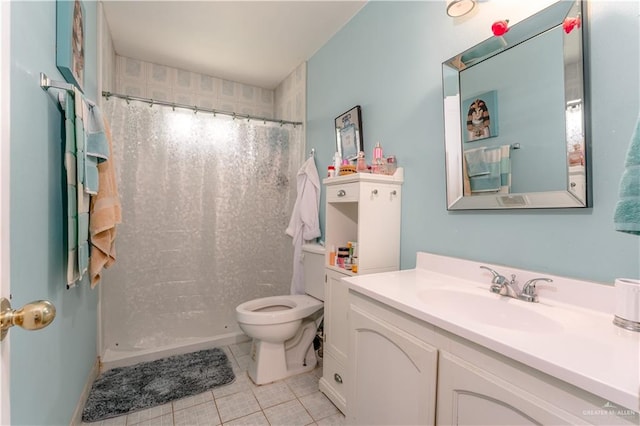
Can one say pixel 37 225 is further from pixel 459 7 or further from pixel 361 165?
pixel 459 7

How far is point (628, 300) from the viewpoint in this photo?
28.3 inches

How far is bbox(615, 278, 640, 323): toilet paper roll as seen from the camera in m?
0.71

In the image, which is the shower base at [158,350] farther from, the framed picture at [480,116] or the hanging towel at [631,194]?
the hanging towel at [631,194]

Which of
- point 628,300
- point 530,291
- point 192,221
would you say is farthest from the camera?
point 192,221

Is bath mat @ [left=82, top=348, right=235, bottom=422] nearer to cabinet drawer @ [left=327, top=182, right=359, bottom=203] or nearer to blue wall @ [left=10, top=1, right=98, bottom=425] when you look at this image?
blue wall @ [left=10, top=1, right=98, bottom=425]

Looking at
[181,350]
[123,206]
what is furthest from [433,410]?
[123,206]

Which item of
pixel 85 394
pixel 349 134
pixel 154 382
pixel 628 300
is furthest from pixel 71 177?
pixel 628 300

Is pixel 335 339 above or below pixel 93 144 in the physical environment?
below

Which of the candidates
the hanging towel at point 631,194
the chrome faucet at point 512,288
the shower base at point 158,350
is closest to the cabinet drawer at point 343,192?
the chrome faucet at point 512,288

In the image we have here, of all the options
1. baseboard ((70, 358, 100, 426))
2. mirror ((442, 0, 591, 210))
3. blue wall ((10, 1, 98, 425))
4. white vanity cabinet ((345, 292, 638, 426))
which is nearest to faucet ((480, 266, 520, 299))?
mirror ((442, 0, 591, 210))

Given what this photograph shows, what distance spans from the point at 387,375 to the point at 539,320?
52 cm

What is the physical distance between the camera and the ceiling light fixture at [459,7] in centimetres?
118

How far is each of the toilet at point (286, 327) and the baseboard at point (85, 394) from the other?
84 centimetres

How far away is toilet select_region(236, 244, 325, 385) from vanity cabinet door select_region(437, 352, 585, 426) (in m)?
1.11
